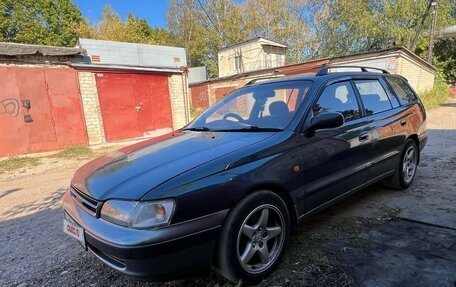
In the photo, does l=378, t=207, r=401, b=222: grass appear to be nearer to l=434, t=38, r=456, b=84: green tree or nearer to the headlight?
the headlight

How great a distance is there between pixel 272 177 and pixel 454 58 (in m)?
31.9

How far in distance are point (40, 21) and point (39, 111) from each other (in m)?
31.7

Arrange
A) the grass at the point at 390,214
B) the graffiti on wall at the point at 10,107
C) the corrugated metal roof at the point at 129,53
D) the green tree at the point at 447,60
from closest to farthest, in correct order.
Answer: the grass at the point at 390,214 < the graffiti on wall at the point at 10,107 < the corrugated metal roof at the point at 129,53 < the green tree at the point at 447,60

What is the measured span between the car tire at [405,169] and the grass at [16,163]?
844cm

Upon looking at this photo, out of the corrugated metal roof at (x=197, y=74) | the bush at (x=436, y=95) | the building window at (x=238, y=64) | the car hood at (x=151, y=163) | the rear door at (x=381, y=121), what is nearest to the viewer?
the car hood at (x=151, y=163)

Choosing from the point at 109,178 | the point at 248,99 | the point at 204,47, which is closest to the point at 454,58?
the point at 204,47

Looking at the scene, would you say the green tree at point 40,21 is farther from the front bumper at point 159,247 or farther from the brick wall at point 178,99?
the front bumper at point 159,247

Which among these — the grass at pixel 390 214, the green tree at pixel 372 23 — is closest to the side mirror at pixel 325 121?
the grass at pixel 390 214

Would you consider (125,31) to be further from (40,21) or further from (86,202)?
(86,202)

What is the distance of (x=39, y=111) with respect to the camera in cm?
916

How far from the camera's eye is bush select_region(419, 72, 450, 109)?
56.6ft

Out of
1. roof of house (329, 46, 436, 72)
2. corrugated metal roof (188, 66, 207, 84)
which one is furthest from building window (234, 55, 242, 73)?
roof of house (329, 46, 436, 72)

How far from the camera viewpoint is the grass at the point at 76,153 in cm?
898

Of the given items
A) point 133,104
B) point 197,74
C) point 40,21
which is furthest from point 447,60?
point 40,21
